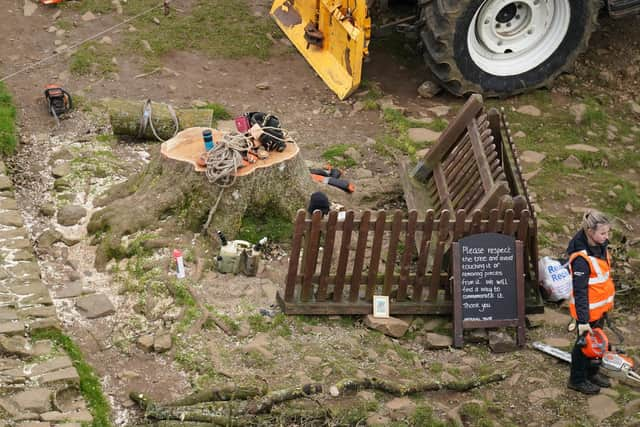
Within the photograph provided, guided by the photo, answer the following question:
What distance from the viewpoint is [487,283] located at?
283 inches

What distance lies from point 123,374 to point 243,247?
1589mm

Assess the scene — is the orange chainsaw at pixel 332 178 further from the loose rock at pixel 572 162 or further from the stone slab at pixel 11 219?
the stone slab at pixel 11 219

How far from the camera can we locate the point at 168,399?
6.32 m

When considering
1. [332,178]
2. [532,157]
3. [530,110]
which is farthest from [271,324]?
[530,110]

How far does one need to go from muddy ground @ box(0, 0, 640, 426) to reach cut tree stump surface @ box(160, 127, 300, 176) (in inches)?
24.5

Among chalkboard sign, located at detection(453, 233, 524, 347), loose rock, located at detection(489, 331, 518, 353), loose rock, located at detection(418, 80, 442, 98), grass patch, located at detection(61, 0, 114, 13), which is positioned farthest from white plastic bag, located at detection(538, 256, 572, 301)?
grass patch, located at detection(61, 0, 114, 13)

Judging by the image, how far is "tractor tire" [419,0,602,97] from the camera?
10227mm

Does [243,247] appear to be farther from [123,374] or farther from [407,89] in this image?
[407,89]

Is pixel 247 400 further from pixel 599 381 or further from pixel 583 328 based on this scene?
pixel 599 381

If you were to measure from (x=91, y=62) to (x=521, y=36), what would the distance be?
4.97m

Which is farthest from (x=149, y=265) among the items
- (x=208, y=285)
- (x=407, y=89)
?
(x=407, y=89)

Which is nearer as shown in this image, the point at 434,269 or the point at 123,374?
the point at 123,374

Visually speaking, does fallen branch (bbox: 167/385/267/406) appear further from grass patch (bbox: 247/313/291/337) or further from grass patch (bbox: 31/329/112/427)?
grass patch (bbox: 247/313/291/337)

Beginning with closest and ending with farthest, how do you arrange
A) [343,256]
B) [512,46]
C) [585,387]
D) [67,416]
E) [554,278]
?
[67,416] < [585,387] < [343,256] < [554,278] < [512,46]
